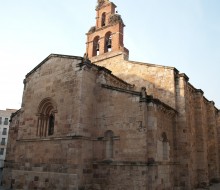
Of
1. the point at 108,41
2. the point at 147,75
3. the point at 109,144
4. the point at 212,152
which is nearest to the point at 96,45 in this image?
the point at 108,41

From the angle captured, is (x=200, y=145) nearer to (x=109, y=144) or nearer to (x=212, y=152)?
(x=212, y=152)

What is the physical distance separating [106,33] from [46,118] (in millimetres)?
9253

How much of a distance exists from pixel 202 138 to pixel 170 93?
440cm

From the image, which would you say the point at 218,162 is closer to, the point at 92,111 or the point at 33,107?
the point at 92,111

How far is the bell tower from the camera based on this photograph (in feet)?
61.2

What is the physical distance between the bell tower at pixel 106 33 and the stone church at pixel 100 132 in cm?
406

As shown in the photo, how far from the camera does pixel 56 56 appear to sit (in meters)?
13.7

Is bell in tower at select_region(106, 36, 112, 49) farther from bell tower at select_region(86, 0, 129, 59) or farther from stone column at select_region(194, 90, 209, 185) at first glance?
stone column at select_region(194, 90, 209, 185)

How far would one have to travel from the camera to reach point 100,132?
39.5ft

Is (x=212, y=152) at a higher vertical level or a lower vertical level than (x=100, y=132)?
lower

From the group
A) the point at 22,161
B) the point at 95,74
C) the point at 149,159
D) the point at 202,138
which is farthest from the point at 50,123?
the point at 202,138

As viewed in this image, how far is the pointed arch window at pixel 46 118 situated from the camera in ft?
43.6

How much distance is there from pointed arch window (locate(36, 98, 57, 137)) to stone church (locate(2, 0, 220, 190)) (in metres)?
0.06

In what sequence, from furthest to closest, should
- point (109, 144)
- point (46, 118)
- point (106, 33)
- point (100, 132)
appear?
point (106, 33) < point (46, 118) < point (100, 132) < point (109, 144)
